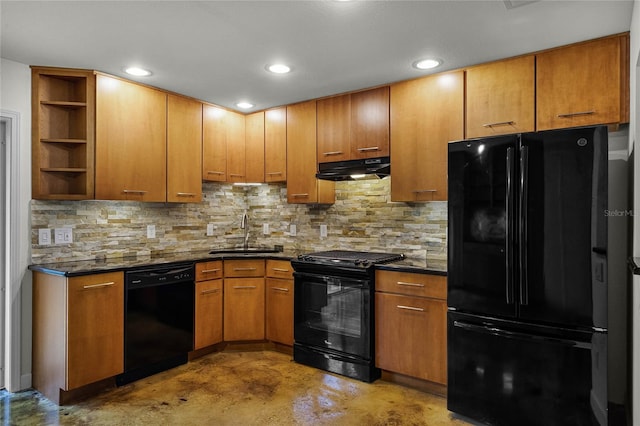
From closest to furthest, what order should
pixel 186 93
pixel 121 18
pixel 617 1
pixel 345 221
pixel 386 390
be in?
pixel 617 1, pixel 121 18, pixel 386 390, pixel 186 93, pixel 345 221

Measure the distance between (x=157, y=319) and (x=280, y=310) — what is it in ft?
3.47

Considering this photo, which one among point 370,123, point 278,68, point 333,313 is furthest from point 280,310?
point 278,68

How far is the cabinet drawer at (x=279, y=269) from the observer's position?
373 cm

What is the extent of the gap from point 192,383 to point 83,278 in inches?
43.9

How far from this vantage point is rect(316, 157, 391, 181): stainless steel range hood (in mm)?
3439

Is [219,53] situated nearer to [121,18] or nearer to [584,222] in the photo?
[121,18]

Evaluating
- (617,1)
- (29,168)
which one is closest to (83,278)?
(29,168)

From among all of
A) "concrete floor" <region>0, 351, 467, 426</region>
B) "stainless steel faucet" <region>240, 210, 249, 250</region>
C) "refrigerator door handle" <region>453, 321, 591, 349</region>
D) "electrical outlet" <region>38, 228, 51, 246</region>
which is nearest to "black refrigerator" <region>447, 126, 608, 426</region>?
"refrigerator door handle" <region>453, 321, 591, 349</region>

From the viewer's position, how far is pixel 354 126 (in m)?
3.62

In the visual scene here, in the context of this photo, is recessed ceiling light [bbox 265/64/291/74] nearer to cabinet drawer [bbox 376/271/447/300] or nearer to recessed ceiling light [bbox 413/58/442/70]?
recessed ceiling light [bbox 413/58/442/70]

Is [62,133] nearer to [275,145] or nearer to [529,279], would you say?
[275,145]

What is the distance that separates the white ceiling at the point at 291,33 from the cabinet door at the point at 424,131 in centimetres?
13

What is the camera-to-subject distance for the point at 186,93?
374cm

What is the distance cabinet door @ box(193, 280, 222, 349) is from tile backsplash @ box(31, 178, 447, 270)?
0.66 meters
